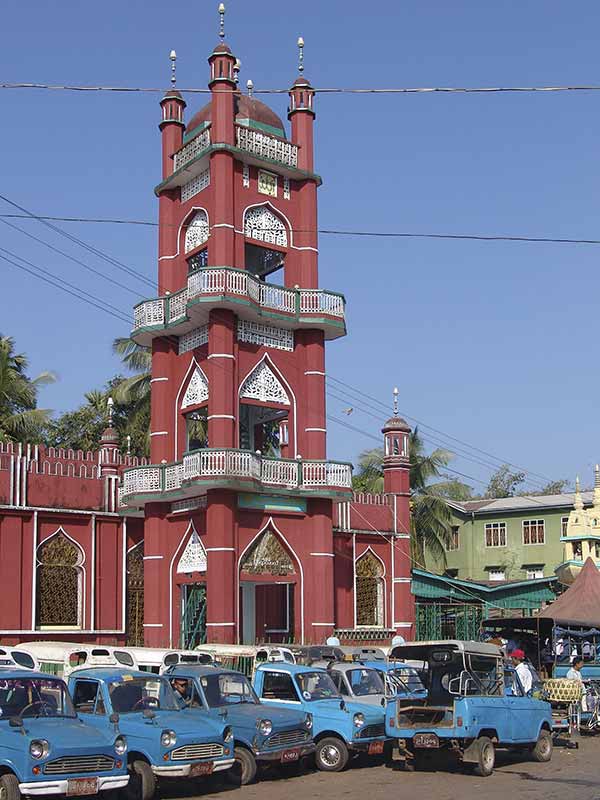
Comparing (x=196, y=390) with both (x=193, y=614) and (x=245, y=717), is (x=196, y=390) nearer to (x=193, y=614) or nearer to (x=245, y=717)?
(x=193, y=614)

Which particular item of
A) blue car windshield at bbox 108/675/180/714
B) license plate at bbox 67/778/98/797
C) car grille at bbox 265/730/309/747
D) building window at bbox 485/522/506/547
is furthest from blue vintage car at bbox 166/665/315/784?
building window at bbox 485/522/506/547

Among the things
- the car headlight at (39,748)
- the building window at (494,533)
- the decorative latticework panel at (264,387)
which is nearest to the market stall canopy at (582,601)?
the decorative latticework panel at (264,387)

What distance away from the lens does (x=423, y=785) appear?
53.8 ft

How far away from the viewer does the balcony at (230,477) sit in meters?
28.3

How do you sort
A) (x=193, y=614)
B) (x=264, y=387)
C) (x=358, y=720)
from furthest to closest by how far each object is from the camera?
(x=264, y=387) → (x=193, y=614) → (x=358, y=720)

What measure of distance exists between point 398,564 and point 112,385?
23486mm

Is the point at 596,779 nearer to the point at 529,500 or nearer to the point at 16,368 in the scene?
the point at 16,368

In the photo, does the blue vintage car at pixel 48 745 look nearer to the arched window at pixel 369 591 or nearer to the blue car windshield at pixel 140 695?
the blue car windshield at pixel 140 695

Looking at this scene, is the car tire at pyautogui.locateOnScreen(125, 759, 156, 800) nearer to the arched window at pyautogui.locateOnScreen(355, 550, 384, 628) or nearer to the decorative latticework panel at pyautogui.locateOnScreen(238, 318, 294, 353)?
the decorative latticework panel at pyautogui.locateOnScreen(238, 318, 294, 353)

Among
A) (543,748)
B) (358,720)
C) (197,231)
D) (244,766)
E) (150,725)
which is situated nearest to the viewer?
(150,725)

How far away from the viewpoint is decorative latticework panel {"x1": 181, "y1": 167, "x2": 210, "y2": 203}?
31.3 meters

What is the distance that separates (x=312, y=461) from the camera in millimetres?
30641

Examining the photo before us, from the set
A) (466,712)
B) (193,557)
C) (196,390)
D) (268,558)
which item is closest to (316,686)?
(466,712)

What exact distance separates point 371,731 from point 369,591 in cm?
1782
